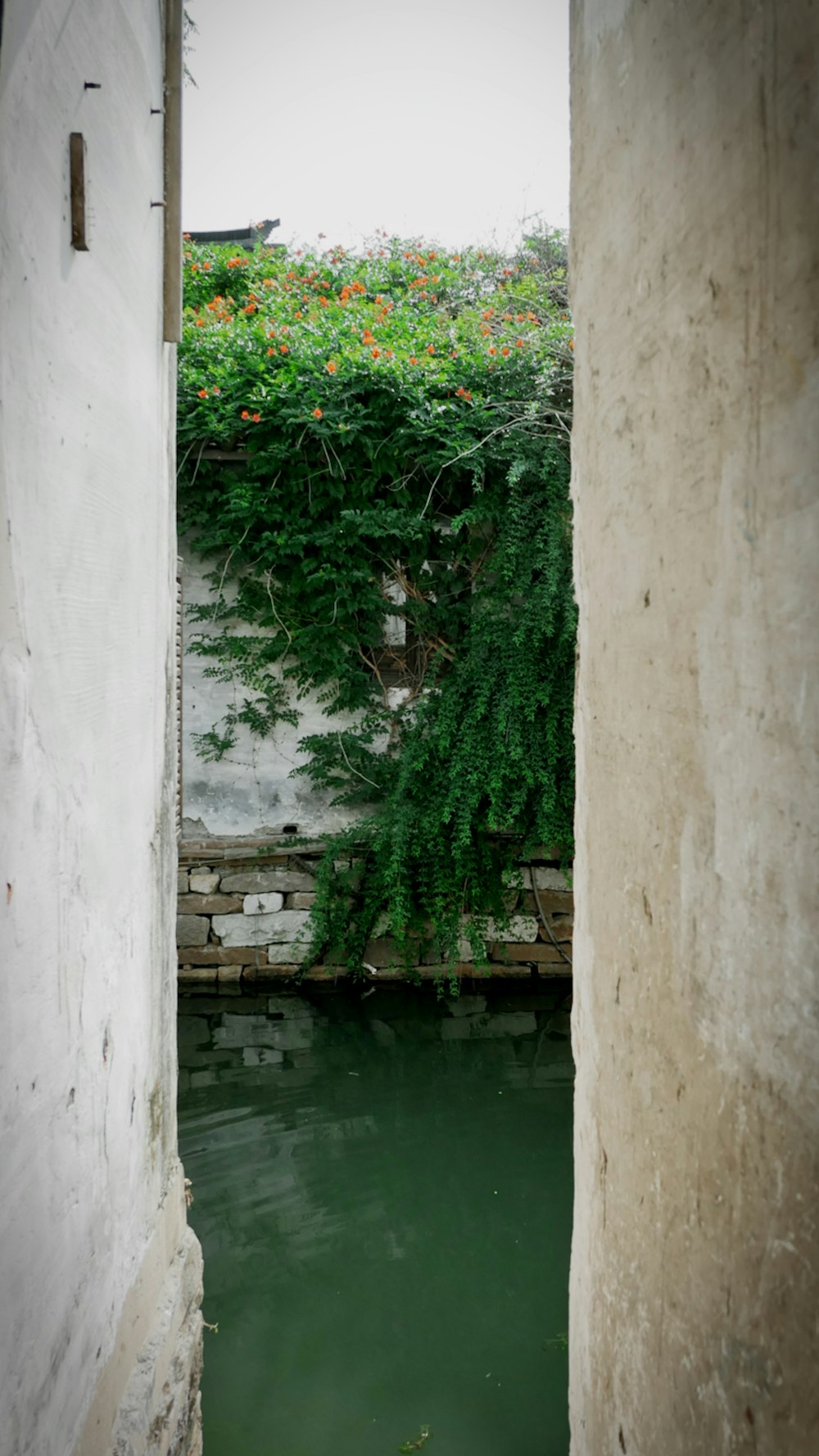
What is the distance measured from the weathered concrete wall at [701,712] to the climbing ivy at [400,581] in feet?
14.8

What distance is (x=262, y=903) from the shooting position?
6.27m

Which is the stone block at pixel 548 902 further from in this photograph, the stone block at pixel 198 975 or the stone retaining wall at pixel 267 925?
the stone block at pixel 198 975

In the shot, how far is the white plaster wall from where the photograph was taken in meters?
6.39

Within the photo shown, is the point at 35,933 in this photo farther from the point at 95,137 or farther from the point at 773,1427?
the point at 95,137

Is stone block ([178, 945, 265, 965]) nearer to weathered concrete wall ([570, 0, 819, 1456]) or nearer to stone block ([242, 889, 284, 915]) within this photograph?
stone block ([242, 889, 284, 915])

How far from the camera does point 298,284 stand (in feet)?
27.3

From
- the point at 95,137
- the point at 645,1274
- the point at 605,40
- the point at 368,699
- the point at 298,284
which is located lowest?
the point at 645,1274

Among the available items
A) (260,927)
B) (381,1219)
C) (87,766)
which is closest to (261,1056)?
(260,927)

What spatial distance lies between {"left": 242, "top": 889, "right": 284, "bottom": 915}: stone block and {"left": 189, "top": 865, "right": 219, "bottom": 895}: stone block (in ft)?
0.72

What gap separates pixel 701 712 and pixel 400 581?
554 cm

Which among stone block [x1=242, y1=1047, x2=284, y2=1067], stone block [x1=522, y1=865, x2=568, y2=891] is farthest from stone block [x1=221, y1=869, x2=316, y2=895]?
stone block [x1=522, y1=865, x2=568, y2=891]

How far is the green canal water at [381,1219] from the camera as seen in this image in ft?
9.48

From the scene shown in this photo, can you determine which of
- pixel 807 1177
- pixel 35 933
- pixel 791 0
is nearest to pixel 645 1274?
pixel 807 1177

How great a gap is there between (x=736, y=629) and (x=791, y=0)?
0.49 metres
